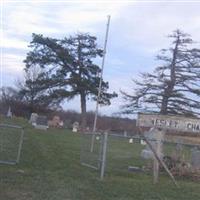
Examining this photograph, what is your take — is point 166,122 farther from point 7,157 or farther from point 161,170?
point 7,157

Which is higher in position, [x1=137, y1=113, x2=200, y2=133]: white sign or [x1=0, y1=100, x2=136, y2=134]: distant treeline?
[x1=0, y1=100, x2=136, y2=134]: distant treeline

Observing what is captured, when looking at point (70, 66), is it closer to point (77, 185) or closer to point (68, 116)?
point (68, 116)

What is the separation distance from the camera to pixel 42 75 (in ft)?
248

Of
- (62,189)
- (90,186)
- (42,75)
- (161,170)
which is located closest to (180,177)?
(161,170)

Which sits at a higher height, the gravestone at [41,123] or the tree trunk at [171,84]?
the tree trunk at [171,84]

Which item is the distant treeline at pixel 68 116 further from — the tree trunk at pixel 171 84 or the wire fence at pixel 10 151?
the wire fence at pixel 10 151

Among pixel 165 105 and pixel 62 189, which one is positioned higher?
pixel 165 105

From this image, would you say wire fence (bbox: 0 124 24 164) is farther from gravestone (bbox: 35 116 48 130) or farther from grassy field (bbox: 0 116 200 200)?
gravestone (bbox: 35 116 48 130)

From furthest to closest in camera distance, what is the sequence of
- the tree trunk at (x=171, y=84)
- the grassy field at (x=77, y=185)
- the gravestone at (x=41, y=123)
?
the tree trunk at (x=171, y=84) < the gravestone at (x=41, y=123) < the grassy field at (x=77, y=185)

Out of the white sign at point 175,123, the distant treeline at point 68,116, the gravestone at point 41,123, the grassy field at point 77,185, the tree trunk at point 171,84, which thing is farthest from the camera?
the distant treeline at point 68,116

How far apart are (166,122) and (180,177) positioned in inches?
96.2

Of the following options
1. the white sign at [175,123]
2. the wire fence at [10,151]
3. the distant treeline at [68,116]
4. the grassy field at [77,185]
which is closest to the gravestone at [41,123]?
the distant treeline at [68,116]

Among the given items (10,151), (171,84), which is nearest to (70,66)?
(171,84)

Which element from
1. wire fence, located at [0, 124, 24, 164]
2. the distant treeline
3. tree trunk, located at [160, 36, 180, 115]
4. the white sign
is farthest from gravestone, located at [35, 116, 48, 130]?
the white sign
